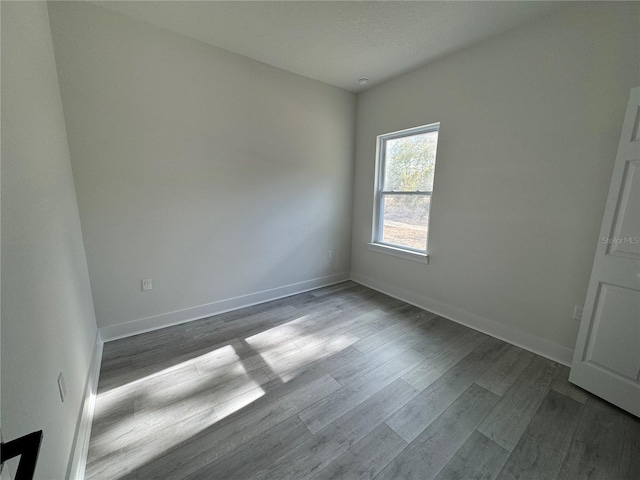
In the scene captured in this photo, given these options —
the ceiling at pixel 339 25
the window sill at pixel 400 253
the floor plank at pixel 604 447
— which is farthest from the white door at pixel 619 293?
the window sill at pixel 400 253

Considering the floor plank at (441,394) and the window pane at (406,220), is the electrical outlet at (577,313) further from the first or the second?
the window pane at (406,220)

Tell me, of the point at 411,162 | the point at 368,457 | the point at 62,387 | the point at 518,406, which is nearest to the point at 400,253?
the point at 411,162

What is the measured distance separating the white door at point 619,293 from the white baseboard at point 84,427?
3.01 meters

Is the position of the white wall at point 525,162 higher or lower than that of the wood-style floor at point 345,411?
higher

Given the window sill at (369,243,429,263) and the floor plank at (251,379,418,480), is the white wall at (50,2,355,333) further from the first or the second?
the floor plank at (251,379,418,480)

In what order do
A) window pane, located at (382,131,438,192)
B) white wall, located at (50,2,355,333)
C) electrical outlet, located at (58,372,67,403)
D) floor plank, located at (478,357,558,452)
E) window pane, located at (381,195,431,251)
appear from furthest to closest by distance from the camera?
window pane, located at (381,195,431,251), window pane, located at (382,131,438,192), white wall, located at (50,2,355,333), floor plank, located at (478,357,558,452), electrical outlet, located at (58,372,67,403)

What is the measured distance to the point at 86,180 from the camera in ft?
6.75

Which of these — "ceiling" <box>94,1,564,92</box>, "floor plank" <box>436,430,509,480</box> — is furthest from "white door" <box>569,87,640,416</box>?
"ceiling" <box>94,1,564,92</box>

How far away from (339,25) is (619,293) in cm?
275

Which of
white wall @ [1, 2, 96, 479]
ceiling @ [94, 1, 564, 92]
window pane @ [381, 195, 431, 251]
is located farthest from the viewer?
window pane @ [381, 195, 431, 251]

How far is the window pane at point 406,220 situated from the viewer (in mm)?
3039

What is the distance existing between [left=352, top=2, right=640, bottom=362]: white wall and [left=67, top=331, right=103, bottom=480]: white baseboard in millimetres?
2973

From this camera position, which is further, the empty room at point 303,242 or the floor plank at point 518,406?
the floor plank at point 518,406

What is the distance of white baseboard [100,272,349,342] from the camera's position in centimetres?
235
